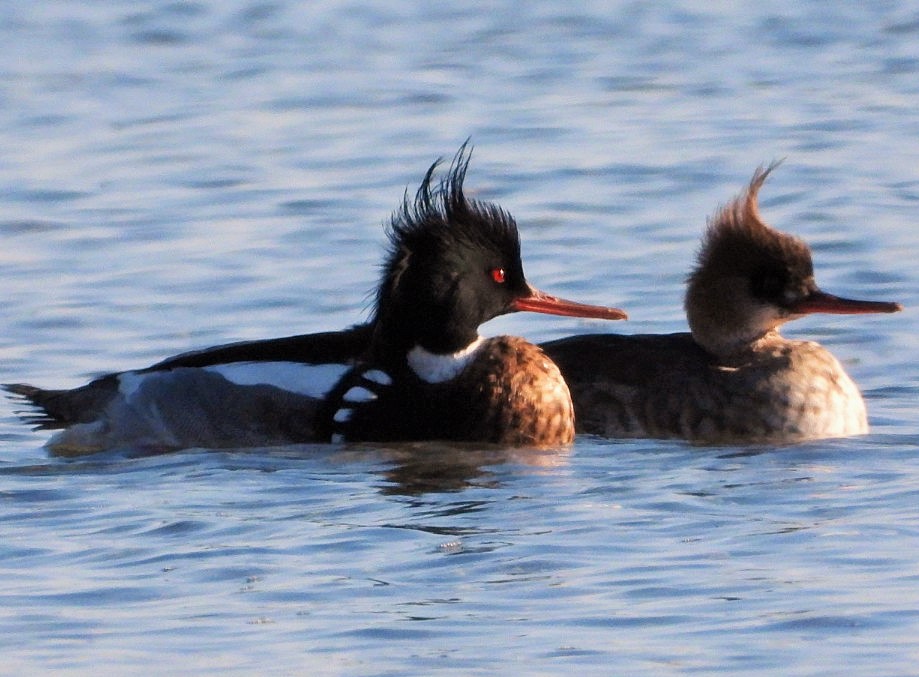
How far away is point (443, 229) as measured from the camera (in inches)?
366

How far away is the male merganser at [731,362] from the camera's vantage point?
9523 mm

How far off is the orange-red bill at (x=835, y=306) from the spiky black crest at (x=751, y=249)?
12 cm

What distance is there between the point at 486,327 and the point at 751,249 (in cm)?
186

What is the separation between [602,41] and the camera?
1822cm

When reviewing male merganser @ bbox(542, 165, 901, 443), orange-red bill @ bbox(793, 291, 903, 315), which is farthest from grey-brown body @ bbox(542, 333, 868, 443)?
orange-red bill @ bbox(793, 291, 903, 315)

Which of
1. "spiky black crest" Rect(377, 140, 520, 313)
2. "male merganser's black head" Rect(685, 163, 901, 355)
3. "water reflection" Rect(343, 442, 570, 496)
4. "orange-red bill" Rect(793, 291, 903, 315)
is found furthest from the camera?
"male merganser's black head" Rect(685, 163, 901, 355)

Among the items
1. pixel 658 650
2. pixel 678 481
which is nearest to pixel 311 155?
pixel 678 481

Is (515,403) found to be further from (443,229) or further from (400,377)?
(443,229)

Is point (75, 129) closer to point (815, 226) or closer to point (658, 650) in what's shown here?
point (815, 226)

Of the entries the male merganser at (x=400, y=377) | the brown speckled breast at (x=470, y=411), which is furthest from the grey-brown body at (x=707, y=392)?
the brown speckled breast at (x=470, y=411)

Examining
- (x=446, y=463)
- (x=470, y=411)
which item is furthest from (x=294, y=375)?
(x=446, y=463)

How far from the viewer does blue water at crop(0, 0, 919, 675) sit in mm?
6453

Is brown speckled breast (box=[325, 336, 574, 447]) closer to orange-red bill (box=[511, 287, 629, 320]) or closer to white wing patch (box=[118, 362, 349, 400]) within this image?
white wing patch (box=[118, 362, 349, 400])

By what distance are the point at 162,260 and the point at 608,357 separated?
3.64 m
